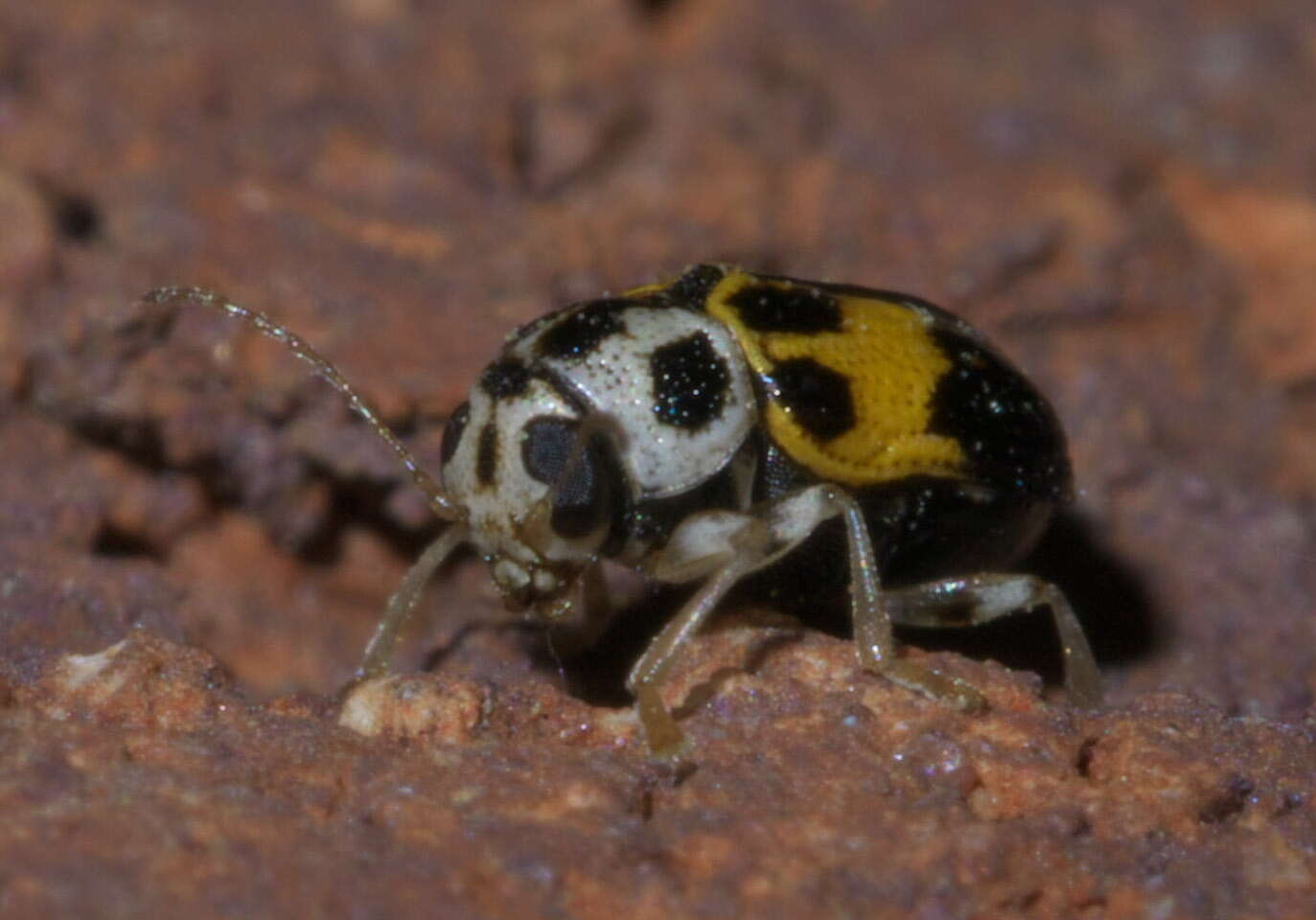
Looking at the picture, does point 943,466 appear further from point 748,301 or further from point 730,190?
point 730,190

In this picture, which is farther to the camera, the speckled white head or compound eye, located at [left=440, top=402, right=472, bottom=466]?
compound eye, located at [left=440, top=402, right=472, bottom=466]

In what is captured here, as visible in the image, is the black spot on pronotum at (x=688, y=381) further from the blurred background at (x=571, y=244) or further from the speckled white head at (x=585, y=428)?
the blurred background at (x=571, y=244)

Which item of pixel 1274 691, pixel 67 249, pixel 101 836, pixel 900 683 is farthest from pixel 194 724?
pixel 1274 691

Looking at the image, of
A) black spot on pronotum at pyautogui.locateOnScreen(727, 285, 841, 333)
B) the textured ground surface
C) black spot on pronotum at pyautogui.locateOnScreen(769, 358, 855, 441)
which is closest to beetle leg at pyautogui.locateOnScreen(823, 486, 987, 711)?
the textured ground surface

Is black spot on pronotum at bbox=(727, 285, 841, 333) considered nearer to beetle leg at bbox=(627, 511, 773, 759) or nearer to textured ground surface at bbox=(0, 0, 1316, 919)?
beetle leg at bbox=(627, 511, 773, 759)

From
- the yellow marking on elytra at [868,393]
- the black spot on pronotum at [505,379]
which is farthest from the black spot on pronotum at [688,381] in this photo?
the black spot on pronotum at [505,379]

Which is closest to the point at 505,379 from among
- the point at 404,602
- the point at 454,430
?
the point at 454,430
